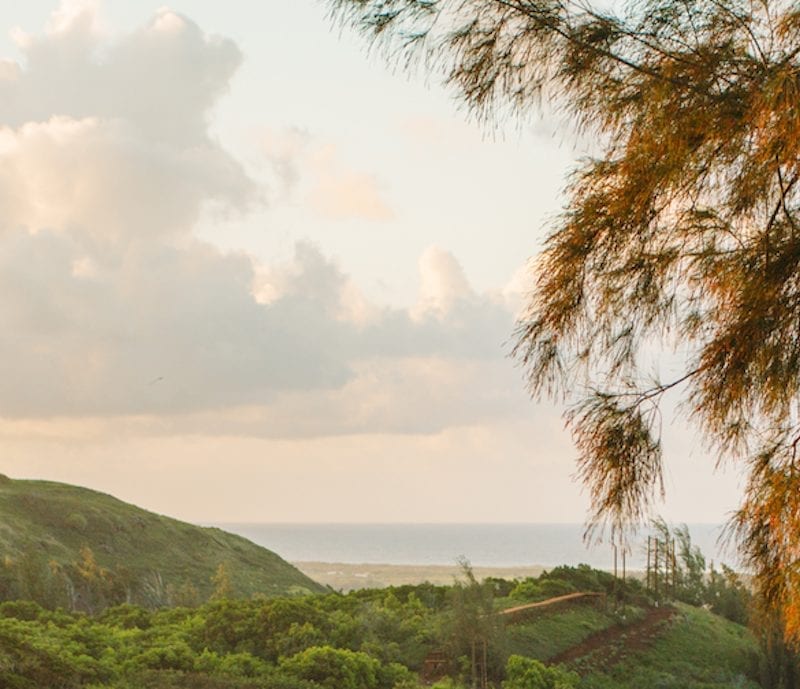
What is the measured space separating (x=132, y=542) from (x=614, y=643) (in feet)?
123

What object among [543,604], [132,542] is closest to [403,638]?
[543,604]

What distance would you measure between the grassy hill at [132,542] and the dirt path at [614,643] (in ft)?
83.6

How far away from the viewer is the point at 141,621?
20922 mm

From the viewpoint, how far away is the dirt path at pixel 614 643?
21766mm

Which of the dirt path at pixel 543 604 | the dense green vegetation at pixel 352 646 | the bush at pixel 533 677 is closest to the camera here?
the dense green vegetation at pixel 352 646

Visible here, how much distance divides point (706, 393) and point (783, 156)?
1.61 metres

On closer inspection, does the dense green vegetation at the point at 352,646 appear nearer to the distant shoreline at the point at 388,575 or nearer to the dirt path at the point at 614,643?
the dirt path at the point at 614,643

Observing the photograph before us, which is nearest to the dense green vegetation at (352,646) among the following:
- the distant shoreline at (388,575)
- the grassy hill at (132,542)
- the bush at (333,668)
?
the bush at (333,668)

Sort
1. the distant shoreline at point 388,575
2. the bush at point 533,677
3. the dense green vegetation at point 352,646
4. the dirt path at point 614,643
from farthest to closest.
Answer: the distant shoreline at point 388,575
the dirt path at point 614,643
the bush at point 533,677
the dense green vegetation at point 352,646

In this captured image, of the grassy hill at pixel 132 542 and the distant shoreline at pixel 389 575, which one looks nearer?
the grassy hill at pixel 132 542

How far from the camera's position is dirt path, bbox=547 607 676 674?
857 inches

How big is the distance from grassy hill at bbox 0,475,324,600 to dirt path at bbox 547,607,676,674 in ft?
83.6

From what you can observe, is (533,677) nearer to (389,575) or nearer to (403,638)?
(403,638)

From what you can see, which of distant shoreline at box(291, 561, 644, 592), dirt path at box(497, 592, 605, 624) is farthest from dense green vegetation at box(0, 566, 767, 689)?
distant shoreline at box(291, 561, 644, 592)
